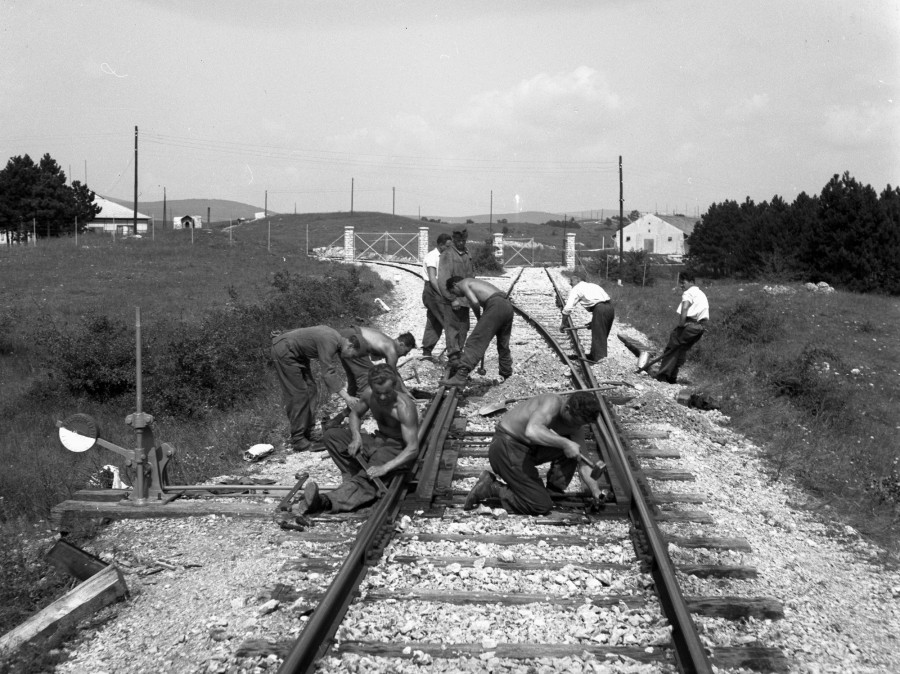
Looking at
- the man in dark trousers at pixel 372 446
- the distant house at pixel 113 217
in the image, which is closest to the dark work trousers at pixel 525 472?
the man in dark trousers at pixel 372 446

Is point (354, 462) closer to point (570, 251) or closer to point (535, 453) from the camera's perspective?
point (535, 453)

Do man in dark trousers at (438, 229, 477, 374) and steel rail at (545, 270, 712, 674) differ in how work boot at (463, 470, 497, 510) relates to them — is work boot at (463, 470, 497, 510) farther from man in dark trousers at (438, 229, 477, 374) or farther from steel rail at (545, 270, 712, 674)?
man in dark trousers at (438, 229, 477, 374)

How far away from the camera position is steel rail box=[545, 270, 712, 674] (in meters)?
3.79

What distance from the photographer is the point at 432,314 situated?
40.1 feet

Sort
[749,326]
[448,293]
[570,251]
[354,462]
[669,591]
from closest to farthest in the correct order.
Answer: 1. [669,591]
2. [354,462]
3. [448,293]
4. [749,326]
5. [570,251]

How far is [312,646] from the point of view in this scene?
154 inches

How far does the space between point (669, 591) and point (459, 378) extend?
228 inches

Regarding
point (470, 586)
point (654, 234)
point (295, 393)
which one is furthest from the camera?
point (654, 234)

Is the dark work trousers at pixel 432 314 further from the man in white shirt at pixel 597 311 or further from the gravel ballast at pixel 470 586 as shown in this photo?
the gravel ballast at pixel 470 586

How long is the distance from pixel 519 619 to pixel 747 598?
128 centimetres

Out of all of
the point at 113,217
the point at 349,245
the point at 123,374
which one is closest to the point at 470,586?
the point at 123,374

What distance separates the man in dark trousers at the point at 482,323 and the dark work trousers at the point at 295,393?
1855mm

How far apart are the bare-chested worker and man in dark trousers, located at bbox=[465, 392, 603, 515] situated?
2128 millimetres

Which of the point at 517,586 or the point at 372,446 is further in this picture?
the point at 372,446
